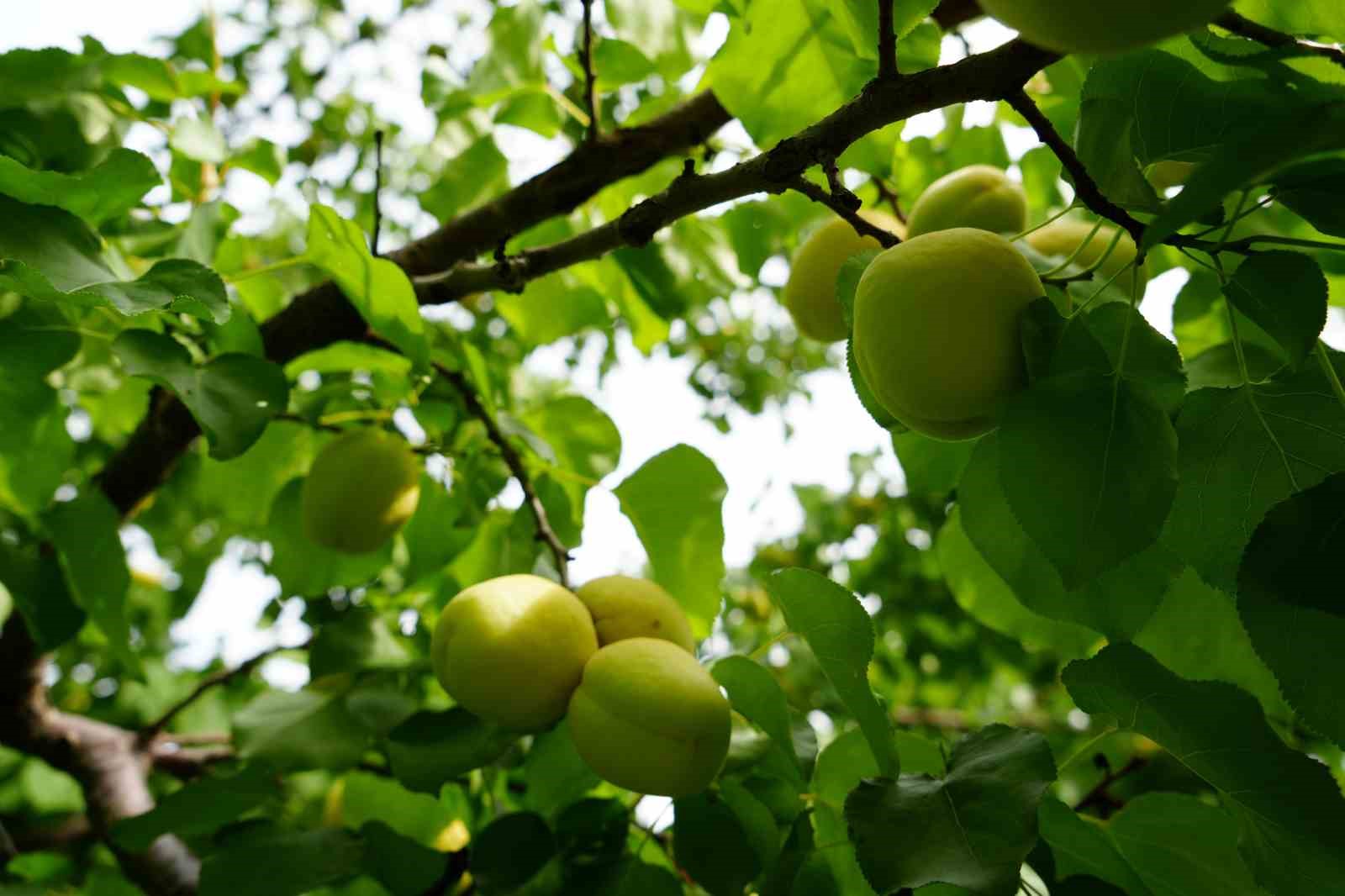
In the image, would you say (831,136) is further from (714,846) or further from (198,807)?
(198,807)

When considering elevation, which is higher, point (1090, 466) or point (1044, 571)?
point (1090, 466)

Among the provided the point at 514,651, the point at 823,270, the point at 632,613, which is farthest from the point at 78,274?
the point at 823,270

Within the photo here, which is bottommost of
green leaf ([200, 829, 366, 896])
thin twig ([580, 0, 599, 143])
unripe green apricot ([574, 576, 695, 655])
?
green leaf ([200, 829, 366, 896])

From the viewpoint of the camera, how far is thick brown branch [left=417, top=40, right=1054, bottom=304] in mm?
654

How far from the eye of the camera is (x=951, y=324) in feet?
2.20

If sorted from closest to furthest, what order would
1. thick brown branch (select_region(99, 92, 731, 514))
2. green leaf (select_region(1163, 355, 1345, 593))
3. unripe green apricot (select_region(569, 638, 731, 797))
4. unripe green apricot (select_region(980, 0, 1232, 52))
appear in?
unripe green apricot (select_region(980, 0, 1232, 52)) < green leaf (select_region(1163, 355, 1345, 593)) < unripe green apricot (select_region(569, 638, 731, 797)) < thick brown branch (select_region(99, 92, 731, 514))

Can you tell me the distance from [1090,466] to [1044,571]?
223 millimetres

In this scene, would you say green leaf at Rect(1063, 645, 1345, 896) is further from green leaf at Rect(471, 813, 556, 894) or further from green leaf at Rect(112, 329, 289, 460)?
green leaf at Rect(112, 329, 289, 460)

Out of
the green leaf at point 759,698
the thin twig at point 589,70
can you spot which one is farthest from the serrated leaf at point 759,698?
the thin twig at point 589,70

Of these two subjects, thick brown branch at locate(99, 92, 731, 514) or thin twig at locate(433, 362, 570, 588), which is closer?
thin twig at locate(433, 362, 570, 588)

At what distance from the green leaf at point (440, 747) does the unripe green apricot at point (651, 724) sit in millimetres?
132

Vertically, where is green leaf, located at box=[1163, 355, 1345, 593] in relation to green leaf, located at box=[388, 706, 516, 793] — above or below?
above

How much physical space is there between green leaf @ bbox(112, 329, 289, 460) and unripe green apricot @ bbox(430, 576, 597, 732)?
0.27m

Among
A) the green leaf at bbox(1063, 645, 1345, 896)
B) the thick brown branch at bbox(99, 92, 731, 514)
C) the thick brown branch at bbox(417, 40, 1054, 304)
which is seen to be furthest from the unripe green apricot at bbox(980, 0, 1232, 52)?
the thick brown branch at bbox(99, 92, 731, 514)
